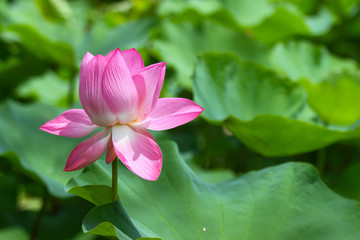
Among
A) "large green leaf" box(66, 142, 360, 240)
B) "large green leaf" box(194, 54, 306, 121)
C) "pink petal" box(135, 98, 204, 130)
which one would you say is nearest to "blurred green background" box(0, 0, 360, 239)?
"large green leaf" box(194, 54, 306, 121)

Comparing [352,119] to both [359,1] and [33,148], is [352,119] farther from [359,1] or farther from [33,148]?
[359,1]

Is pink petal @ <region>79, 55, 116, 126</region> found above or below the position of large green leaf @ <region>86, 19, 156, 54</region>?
above

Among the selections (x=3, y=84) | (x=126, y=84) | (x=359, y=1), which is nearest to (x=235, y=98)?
(x=126, y=84)

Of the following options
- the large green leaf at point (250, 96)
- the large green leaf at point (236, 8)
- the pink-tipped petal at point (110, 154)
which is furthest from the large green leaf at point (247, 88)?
the large green leaf at point (236, 8)

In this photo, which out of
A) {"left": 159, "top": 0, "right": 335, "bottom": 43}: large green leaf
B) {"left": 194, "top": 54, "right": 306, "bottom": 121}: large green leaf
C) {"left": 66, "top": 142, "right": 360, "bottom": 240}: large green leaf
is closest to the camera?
{"left": 66, "top": 142, "right": 360, "bottom": 240}: large green leaf

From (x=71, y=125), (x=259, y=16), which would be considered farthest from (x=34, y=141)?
(x=259, y=16)

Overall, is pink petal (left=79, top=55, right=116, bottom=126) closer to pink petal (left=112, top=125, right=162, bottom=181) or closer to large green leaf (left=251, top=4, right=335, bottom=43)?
pink petal (left=112, top=125, right=162, bottom=181)

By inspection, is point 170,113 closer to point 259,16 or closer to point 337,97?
point 337,97
